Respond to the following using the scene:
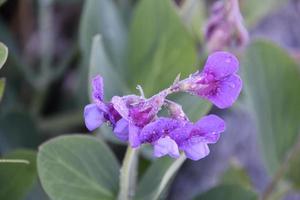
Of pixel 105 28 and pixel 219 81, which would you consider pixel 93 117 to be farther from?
pixel 105 28

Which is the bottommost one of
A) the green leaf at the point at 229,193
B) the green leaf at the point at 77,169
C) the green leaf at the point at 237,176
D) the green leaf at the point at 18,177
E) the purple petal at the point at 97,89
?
the green leaf at the point at 237,176

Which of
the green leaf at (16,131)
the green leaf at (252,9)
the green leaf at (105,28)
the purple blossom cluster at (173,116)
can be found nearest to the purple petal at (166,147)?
the purple blossom cluster at (173,116)

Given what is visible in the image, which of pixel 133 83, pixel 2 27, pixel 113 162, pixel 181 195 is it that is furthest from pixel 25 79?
pixel 113 162

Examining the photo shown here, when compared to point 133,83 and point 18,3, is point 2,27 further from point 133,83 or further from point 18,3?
point 133,83

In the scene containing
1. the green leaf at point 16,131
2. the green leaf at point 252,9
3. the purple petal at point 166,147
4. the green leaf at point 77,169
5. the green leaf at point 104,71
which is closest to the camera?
the purple petal at point 166,147

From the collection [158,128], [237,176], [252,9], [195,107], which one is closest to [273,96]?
[237,176]

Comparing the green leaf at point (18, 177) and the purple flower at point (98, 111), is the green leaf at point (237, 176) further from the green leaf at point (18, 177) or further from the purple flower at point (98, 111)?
the purple flower at point (98, 111)

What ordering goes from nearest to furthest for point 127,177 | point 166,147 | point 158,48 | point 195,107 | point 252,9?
point 166,147, point 127,177, point 195,107, point 158,48, point 252,9
